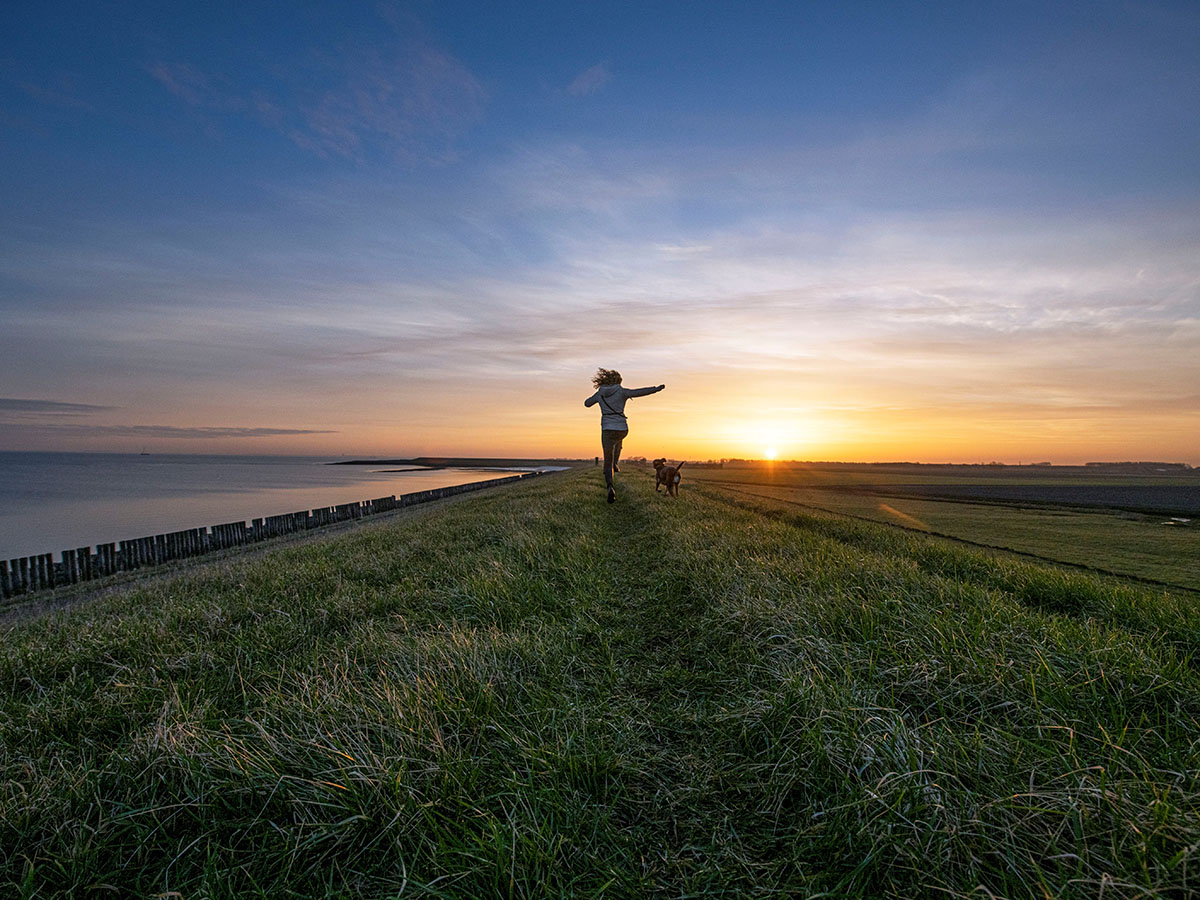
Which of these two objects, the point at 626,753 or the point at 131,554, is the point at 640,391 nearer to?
A: the point at 626,753

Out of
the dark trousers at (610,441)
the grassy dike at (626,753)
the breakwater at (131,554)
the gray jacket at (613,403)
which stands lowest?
the breakwater at (131,554)

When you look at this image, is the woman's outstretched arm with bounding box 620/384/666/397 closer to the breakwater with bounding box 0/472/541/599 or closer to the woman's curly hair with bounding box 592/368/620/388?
the woman's curly hair with bounding box 592/368/620/388

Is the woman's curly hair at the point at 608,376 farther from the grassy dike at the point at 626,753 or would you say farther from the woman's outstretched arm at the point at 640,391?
the grassy dike at the point at 626,753

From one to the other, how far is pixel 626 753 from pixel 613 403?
11.1 meters

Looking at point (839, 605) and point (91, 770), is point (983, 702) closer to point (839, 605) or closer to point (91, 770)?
point (839, 605)

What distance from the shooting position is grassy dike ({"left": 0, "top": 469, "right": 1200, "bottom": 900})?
5.99ft

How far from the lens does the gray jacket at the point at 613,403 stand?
13.3 meters

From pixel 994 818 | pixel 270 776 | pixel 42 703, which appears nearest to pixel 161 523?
pixel 42 703

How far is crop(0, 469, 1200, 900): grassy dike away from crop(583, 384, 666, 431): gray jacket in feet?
28.5

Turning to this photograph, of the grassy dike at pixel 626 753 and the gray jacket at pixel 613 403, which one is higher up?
the gray jacket at pixel 613 403

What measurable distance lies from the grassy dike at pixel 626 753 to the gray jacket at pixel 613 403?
870 centimetres

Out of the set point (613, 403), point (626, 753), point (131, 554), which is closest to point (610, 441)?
point (613, 403)

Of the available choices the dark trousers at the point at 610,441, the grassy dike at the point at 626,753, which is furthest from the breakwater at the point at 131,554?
the dark trousers at the point at 610,441

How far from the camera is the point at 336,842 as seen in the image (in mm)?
1984
